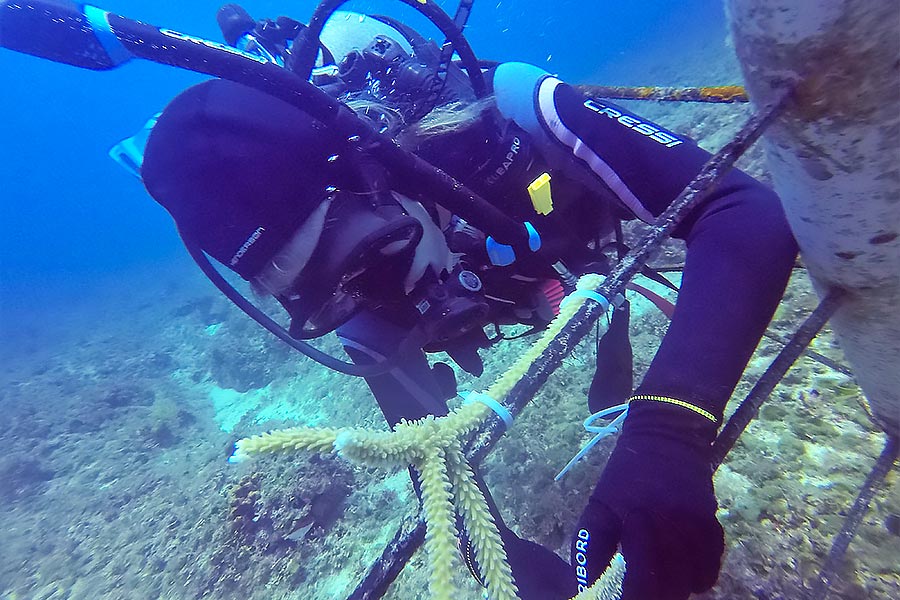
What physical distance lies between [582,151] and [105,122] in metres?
108

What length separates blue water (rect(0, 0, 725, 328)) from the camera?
39.1 metres

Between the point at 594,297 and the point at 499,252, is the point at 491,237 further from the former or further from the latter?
the point at 594,297

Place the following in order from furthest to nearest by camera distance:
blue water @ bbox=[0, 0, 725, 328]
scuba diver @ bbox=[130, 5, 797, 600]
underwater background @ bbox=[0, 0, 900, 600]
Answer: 1. blue water @ bbox=[0, 0, 725, 328]
2. underwater background @ bbox=[0, 0, 900, 600]
3. scuba diver @ bbox=[130, 5, 797, 600]

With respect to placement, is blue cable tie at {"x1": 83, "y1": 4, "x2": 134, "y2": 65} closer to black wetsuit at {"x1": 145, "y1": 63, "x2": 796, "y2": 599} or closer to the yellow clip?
black wetsuit at {"x1": 145, "y1": 63, "x2": 796, "y2": 599}

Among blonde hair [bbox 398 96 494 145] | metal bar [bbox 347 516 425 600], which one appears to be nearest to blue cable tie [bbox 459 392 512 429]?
metal bar [bbox 347 516 425 600]

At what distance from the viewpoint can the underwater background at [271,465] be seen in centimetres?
171

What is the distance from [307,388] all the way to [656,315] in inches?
237

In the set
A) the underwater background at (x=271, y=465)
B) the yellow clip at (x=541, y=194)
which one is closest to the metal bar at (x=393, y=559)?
the underwater background at (x=271, y=465)

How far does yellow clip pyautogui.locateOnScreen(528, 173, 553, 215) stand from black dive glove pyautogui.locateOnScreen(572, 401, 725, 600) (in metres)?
1.16

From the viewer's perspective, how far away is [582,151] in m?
1.84

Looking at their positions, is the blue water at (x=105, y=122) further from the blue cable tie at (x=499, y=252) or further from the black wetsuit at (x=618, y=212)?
the blue cable tie at (x=499, y=252)

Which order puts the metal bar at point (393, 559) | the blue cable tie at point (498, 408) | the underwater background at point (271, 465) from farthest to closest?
the underwater background at point (271, 465), the metal bar at point (393, 559), the blue cable tie at point (498, 408)

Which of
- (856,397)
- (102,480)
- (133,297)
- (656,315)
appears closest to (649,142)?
(856,397)

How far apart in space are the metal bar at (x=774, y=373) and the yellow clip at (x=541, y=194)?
1083 millimetres
